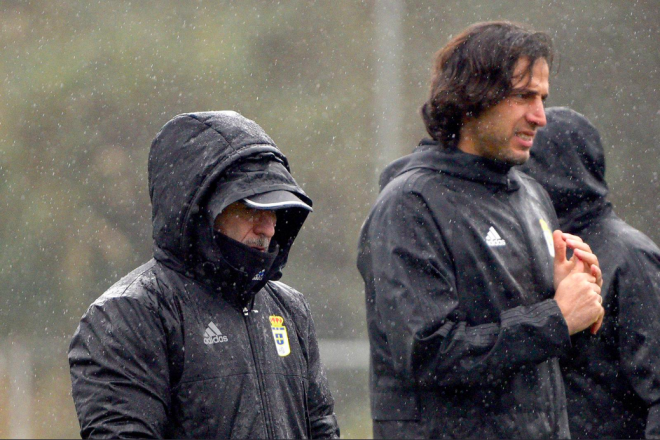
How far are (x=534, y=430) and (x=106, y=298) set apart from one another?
5.05 feet

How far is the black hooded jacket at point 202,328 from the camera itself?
9.16ft

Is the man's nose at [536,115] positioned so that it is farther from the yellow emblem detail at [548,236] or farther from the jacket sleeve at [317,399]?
the jacket sleeve at [317,399]

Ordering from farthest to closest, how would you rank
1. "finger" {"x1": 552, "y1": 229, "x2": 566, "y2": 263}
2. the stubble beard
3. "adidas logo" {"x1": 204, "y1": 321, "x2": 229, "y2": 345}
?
"finger" {"x1": 552, "y1": 229, "x2": 566, "y2": 263}
the stubble beard
"adidas logo" {"x1": 204, "y1": 321, "x2": 229, "y2": 345}

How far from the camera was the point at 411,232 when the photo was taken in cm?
362

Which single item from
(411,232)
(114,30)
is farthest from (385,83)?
(411,232)

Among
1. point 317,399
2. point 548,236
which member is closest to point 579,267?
point 548,236

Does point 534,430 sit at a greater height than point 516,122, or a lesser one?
lesser

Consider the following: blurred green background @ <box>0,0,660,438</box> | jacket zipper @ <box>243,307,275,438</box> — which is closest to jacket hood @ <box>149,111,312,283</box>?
jacket zipper @ <box>243,307,275,438</box>

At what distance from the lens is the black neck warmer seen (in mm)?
3064

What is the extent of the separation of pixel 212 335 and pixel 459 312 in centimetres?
98

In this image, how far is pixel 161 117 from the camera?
598 inches

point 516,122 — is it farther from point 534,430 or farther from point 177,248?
point 177,248

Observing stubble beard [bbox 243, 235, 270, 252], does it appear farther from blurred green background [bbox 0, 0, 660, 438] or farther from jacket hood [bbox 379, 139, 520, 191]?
blurred green background [bbox 0, 0, 660, 438]

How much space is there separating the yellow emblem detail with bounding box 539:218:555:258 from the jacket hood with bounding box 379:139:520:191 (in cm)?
17
